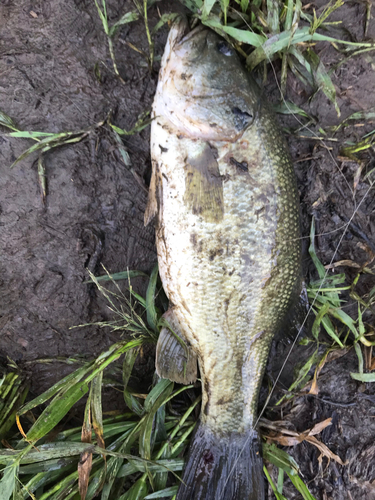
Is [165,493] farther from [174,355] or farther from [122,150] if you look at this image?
[122,150]

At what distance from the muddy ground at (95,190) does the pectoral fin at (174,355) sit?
26 cm

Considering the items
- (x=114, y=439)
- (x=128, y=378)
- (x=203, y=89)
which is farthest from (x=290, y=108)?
(x=114, y=439)

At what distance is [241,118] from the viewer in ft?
4.91

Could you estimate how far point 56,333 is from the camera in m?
1.86

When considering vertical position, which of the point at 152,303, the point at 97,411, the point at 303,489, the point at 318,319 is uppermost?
the point at 152,303

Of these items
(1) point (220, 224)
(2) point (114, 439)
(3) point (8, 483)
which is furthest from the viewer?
(2) point (114, 439)

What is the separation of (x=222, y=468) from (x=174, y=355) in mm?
675

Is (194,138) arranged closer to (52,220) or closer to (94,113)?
(94,113)

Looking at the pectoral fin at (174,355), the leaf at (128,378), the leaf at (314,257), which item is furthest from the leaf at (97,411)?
the leaf at (314,257)

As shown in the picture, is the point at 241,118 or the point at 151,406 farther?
the point at 151,406

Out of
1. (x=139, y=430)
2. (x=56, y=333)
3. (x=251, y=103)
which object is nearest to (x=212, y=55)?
(x=251, y=103)

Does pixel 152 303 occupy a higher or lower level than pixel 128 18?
lower

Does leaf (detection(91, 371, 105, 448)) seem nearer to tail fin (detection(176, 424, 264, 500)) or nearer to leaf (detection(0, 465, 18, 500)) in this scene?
leaf (detection(0, 465, 18, 500))

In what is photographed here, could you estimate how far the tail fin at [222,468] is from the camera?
1.67 meters
